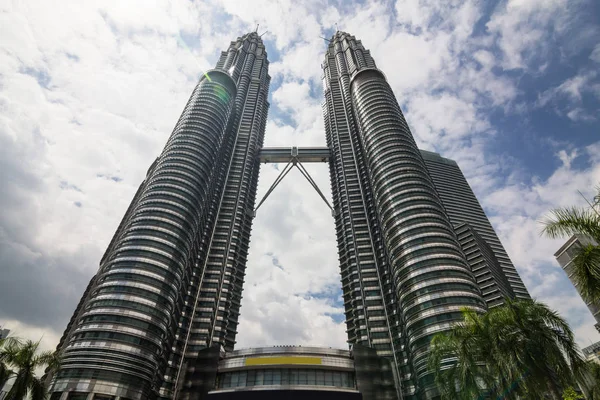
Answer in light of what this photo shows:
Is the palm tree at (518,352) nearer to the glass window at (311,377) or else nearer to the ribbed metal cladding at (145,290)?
the glass window at (311,377)

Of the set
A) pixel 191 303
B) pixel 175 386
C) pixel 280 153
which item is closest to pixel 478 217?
pixel 280 153

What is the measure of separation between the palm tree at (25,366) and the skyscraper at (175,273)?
3989 cm

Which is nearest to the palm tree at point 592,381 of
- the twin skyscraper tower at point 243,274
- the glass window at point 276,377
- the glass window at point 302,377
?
the twin skyscraper tower at point 243,274

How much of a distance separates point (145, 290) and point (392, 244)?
59.2m

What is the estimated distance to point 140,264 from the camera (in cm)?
7675

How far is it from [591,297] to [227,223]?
112 m

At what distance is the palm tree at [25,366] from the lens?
25.6m

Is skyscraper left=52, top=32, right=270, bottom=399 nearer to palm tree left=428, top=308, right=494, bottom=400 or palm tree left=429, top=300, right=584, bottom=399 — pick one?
palm tree left=428, top=308, right=494, bottom=400

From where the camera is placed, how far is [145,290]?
240ft

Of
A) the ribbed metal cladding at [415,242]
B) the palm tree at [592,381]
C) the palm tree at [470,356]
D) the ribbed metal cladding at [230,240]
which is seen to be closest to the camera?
the palm tree at [592,381]

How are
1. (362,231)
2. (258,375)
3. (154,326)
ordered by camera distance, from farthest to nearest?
(362,231) → (154,326) → (258,375)

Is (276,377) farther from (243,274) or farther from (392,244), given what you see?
(243,274)

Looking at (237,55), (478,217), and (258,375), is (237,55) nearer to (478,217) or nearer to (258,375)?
(478,217)

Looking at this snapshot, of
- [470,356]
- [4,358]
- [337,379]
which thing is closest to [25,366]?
[4,358]
